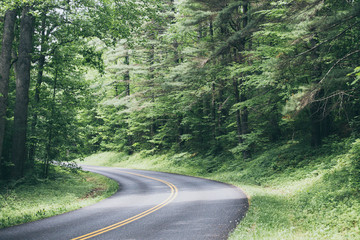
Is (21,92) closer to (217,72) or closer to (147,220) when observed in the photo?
(147,220)

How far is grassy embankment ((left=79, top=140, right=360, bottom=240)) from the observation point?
6656mm

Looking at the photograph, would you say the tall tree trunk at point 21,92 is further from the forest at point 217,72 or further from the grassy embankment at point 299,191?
the grassy embankment at point 299,191

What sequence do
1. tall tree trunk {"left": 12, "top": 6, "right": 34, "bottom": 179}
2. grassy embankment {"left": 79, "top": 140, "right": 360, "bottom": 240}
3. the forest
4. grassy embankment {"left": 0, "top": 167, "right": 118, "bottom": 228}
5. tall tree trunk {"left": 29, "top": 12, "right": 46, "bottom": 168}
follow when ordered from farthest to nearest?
1. tall tree trunk {"left": 29, "top": 12, "right": 46, "bottom": 168}
2. tall tree trunk {"left": 12, "top": 6, "right": 34, "bottom": 179}
3. the forest
4. grassy embankment {"left": 0, "top": 167, "right": 118, "bottom": 228}
5. grassy embankment {"left": 79, "top": 140, "right": 360, "bottom": 240}

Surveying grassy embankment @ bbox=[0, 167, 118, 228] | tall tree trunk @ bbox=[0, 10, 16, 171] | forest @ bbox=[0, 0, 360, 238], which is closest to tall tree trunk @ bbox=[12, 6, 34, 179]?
forest @ bbox=[0, 0, 360, 238]

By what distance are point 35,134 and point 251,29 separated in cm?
1492

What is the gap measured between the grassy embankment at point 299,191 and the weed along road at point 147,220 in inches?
35.9

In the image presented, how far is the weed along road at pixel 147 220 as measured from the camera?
6754 mm

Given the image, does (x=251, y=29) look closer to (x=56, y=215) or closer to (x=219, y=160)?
(x=219, y=160)

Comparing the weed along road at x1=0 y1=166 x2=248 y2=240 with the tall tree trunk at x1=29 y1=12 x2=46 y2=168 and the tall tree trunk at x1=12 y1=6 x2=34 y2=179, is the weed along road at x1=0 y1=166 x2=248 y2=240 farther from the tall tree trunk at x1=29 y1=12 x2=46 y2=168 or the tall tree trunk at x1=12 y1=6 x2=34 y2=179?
the tall tree trunk at x1=29 y1=12 x2=46 y2=168

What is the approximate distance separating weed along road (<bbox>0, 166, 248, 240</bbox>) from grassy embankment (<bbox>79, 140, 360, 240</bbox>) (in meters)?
0.91

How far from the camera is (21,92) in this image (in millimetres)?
13352

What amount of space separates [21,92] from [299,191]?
47.9ft

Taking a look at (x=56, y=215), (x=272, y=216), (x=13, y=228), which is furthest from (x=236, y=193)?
(x=13, y=228)

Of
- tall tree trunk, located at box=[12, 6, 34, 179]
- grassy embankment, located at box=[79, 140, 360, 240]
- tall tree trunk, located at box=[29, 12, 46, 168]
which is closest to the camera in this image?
grassy embankment, located at box=[79, 140, 360, 240]
